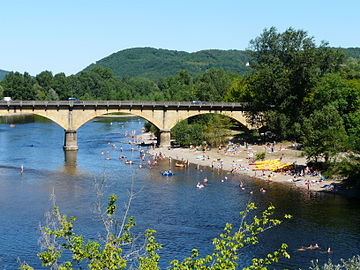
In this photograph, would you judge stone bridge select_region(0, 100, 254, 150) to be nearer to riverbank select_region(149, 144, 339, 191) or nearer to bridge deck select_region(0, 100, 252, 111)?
bridge deck select_region(0, 100, 252, 111)

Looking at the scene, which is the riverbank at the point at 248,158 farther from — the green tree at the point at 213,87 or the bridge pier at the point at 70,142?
the green tree at the point at 213,87

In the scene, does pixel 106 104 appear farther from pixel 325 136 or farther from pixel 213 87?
pixel 325 136

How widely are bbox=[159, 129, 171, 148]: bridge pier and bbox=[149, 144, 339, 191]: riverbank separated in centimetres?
353

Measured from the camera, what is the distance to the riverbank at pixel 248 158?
252ft

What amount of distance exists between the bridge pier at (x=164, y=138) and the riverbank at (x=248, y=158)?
11.6 feet

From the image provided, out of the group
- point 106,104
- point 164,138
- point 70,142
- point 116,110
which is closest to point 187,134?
point 164,138

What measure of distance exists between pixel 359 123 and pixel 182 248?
1833 inches

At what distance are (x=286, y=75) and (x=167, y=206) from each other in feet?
153

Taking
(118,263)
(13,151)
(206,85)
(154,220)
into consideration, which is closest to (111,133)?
(206,85)

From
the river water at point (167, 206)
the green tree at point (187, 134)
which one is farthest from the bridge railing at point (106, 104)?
the river water at point (167, 206)

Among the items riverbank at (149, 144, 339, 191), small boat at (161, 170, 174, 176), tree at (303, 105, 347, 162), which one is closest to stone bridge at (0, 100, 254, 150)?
riverbank at (149, 144, 339, 191)

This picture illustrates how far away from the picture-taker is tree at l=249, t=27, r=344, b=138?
100000 millimetres

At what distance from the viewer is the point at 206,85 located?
140375mm

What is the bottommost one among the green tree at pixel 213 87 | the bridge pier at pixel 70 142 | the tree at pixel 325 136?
the bridge pier at pixel 70 142
